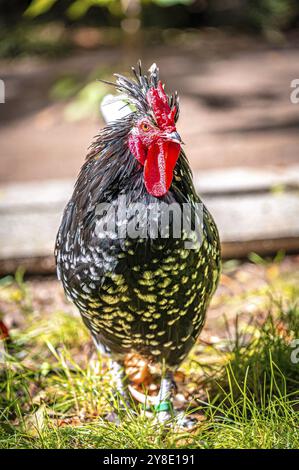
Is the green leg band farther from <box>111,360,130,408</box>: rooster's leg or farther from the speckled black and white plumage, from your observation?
the speckled black and white plumage

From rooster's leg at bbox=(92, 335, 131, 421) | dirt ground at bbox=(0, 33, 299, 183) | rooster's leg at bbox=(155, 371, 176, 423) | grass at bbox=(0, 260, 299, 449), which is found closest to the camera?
grass at bbox=(0, 260, 299, 449)

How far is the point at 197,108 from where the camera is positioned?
7.36 metres

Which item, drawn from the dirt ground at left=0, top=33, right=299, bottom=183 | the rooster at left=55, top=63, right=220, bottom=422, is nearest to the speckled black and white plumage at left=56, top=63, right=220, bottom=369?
the rooster at left=55, top=63, right=220, bottom=422

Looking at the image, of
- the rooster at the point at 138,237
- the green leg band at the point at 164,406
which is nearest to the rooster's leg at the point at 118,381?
the green leg band at the point at 164,406

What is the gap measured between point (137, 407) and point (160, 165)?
1.21m

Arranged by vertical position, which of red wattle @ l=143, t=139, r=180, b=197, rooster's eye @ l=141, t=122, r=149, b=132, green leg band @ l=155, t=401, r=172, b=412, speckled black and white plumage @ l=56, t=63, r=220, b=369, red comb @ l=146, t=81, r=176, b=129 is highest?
red comb @ l=146, t=81, r=176, b=129

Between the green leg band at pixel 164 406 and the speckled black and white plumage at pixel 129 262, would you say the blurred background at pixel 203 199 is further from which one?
the speckled black and white plumage at pixel 129 262

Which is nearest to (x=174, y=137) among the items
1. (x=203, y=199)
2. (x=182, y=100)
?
(x=203, y=199)

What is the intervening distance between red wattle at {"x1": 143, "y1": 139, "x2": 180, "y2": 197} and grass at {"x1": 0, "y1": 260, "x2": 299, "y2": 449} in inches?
35.9

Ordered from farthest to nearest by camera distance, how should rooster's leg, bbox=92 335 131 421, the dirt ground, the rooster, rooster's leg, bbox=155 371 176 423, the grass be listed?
the dirt ground
rooster's leg, bbox=92 335 131 421
rooster's leg, bbox=155 371 176 423
the grass
the rooster

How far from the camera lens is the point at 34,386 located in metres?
3.21

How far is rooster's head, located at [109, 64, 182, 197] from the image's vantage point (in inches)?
92.0

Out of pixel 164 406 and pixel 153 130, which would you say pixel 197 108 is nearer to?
pixel 164 406

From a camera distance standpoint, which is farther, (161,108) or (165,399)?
(165,399)
